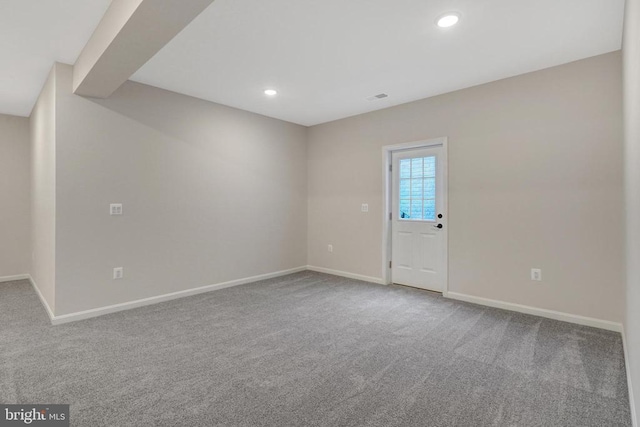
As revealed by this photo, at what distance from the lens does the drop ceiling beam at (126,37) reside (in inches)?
74.5

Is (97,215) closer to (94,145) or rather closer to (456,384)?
(94,145)

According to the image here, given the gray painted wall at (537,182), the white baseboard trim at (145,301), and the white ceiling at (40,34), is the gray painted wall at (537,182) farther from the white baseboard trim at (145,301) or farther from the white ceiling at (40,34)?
the white ceiling at (40,34)

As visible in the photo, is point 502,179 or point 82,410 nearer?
point 82,410

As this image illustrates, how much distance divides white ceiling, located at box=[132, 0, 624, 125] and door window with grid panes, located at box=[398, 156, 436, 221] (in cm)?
95

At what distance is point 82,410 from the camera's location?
6.10 ft

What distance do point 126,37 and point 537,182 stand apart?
4002 millimetres

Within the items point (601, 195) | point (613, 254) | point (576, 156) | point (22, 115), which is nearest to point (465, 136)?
point (576, 156)

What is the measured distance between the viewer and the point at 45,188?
3645 mm

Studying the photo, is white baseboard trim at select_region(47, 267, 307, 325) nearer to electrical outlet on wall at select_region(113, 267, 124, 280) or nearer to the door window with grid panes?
electrical outlet on wall at select_region(113, 267, 124, 280)

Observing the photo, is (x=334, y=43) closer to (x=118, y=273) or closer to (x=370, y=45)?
(x=370, y=45)

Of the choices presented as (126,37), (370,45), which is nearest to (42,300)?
(126,37)

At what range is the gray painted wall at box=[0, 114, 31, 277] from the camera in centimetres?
500

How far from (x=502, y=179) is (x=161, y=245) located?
13.8 ft

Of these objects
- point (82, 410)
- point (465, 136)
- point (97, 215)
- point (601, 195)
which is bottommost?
point (82, 410)
